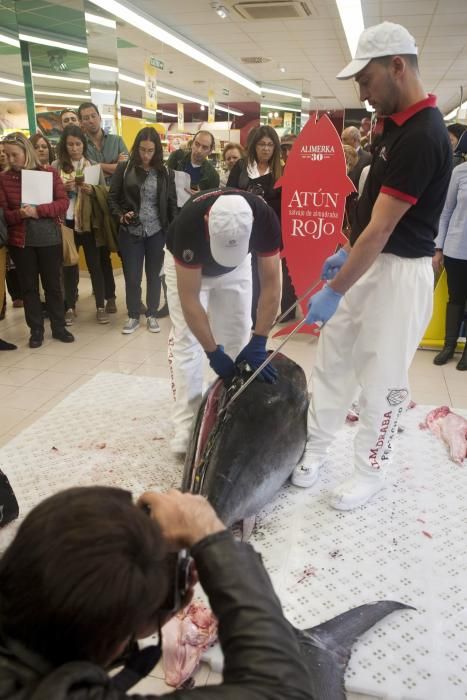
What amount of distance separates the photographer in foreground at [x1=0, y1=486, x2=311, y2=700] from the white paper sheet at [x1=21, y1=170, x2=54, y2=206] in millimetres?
3791

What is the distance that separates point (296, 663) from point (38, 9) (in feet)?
28.2

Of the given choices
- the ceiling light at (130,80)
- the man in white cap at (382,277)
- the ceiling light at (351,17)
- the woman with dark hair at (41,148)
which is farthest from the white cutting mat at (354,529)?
the ceiling light at (130,80)

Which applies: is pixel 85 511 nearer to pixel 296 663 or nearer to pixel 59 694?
pixel 59 694

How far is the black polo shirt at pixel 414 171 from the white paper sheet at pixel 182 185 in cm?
284

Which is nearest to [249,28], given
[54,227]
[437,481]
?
[54,227]

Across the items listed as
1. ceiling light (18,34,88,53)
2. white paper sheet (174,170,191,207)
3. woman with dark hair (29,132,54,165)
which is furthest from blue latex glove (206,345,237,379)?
ceiling light (18,34,88,53)

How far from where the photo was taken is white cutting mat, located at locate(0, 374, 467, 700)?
1.63m

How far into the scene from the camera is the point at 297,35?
932 centimetres

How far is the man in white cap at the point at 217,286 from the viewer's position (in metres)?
2.14

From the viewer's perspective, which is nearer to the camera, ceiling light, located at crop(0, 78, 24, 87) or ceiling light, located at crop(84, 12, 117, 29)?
ceiling light, located at crop(84, 12, 117, 29)

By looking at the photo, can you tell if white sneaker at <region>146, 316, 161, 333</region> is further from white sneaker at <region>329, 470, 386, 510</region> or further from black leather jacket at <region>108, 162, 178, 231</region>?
white sneaker at <region>329, 470, 386, 510</region>

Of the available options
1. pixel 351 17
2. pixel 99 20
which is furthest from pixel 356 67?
pixel 351 17

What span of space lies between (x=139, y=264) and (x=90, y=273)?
55 cm

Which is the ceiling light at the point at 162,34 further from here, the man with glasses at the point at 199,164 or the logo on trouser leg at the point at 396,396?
the logo on trouser leg at the point at 396,396
